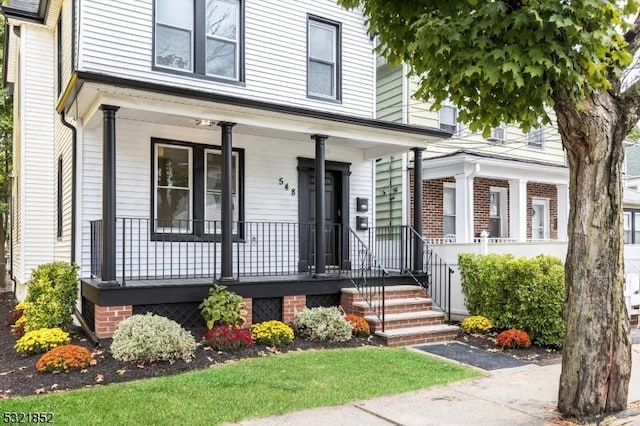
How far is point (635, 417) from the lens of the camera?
16.3 ft

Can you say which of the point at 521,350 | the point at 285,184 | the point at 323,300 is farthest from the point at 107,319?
the point at 521,350

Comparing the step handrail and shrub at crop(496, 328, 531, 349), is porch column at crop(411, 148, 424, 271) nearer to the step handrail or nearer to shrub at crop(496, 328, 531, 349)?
the step handrail

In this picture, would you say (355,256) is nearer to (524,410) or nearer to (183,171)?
(183,171)

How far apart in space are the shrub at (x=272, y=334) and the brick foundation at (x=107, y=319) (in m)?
Answer: 1.87

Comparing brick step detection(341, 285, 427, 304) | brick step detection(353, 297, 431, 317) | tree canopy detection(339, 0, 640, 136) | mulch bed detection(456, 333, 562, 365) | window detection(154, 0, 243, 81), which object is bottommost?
mulch bed detection(456, 333, 562, 365)

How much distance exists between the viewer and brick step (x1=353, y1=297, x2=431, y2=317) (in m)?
9.09

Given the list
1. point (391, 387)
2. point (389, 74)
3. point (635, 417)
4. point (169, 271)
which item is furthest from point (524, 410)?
point (389, 74)

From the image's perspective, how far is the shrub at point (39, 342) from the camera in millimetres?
7056

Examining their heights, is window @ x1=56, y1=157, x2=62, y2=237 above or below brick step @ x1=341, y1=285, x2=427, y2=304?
above

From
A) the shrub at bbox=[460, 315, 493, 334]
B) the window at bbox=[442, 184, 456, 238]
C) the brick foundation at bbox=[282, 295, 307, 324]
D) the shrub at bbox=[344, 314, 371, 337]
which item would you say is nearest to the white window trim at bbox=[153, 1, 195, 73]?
the brick foundation at bbox=[282, 295, 307, 324]

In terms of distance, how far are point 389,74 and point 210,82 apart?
6055mm

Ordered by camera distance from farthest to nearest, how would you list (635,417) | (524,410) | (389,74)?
(389,74), (524,410), (635,417)

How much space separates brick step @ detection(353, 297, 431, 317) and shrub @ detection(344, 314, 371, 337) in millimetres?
399

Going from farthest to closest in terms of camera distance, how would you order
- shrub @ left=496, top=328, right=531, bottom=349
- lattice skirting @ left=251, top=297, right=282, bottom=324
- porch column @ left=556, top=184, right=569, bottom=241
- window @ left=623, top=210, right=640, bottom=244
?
window @ left=623, top=210, right=640, bottom=244
porch column @ left=556, top=184, right=569, bottom=241
lattice skirting @ left=251, top=297, right=282, bottom=324
shrub @ left=496, top=328, right=531, bottom=349
